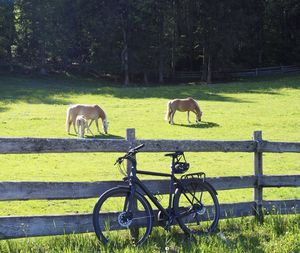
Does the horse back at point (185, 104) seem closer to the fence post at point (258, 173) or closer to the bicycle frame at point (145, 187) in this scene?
the fence post at point (258, 173)

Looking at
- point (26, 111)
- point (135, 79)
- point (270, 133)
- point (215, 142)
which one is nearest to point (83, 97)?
point (26, 111)

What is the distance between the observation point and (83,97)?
1599 inches

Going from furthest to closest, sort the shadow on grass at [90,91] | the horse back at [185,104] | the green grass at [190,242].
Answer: the shadow on grass at [90,91], the horse back at [185,104], the green grass at [190,242]

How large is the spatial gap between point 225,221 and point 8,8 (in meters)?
57.1

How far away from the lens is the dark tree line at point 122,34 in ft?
198

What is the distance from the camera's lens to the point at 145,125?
84.4ft

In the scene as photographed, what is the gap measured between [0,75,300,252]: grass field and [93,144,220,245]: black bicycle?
3.15m

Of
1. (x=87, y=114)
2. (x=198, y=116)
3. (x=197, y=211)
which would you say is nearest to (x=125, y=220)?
(x=197, y=211)

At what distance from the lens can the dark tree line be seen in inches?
2381

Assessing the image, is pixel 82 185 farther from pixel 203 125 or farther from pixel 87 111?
pixel 203 125

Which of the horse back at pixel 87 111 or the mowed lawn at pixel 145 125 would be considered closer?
the mowed lawn at pixel 145 125

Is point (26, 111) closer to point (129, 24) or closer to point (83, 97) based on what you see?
point (83, 97)

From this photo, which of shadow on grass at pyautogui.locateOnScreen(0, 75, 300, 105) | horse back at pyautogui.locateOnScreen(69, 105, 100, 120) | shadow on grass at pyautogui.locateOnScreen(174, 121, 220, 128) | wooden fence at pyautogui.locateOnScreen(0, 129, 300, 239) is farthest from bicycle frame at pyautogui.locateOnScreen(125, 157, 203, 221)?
shadow on grass at pyautogui.locateOnScreen(0, 75, 300, 105)

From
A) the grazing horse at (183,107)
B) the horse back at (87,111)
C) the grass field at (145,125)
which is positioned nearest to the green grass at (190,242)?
the grass field at (145,125)
